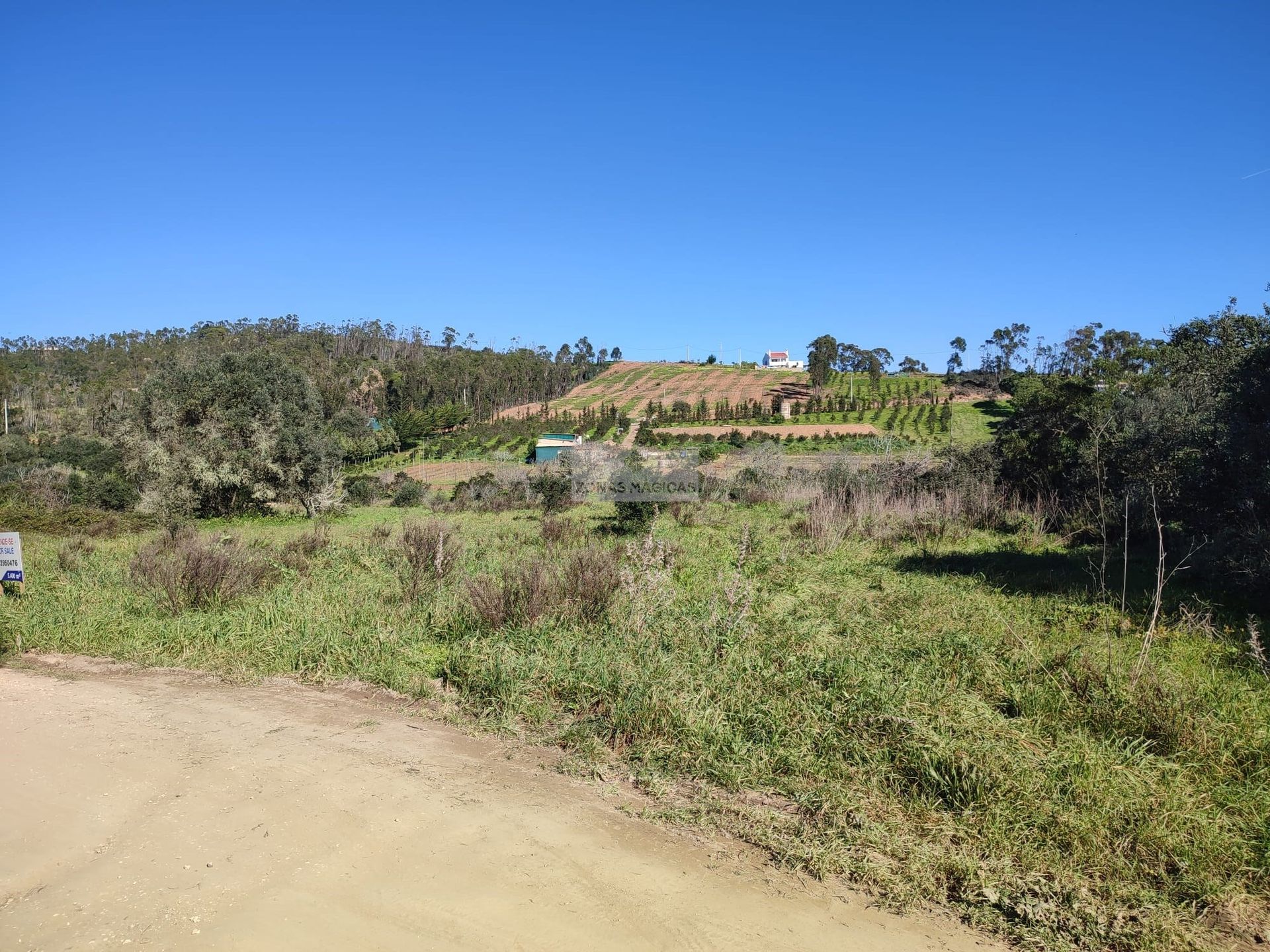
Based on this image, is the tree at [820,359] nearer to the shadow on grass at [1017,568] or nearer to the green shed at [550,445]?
the green shed at [550,445]

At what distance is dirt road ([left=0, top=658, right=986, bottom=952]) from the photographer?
2.53 meters

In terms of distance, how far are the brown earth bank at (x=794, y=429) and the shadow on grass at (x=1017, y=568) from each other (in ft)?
118

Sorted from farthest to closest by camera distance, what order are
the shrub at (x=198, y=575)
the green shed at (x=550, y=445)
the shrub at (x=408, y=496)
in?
the green shed at (x=550, y=445) → the shrub at (x=408, y=496) → the shrub at (x=198, y=575)

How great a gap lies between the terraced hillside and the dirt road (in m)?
58.7

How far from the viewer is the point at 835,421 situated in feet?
171

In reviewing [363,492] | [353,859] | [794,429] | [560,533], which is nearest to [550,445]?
[363,492]

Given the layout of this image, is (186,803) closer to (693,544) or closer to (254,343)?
(693,544)

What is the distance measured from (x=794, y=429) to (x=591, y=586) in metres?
45.2

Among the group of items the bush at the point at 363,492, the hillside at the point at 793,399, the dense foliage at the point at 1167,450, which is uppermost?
the hillside at the point at 793,399

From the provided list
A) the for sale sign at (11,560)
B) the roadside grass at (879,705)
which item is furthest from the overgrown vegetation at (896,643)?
the for sale sign at (11,560)

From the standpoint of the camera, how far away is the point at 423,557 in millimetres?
8398

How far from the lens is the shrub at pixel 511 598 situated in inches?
233

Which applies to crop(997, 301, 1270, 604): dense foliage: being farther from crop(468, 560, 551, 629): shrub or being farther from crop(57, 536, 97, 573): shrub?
crop(57, 536, 97, 573): shrub

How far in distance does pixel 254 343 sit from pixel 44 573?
203ft
